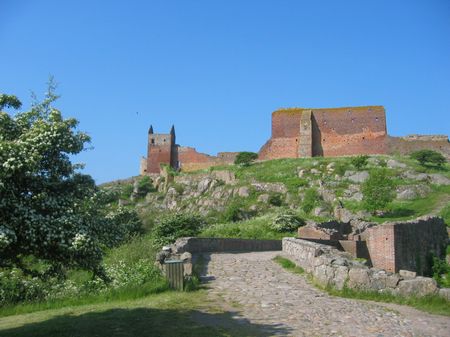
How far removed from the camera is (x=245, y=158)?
62.8m

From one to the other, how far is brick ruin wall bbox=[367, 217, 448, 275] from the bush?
9903 mm

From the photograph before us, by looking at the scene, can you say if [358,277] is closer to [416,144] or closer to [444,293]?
[444,293]

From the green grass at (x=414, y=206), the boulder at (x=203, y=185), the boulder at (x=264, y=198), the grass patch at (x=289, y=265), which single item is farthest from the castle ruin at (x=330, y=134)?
the grass patch at (x=289, y=265)

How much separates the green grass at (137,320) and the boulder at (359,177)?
126 feet

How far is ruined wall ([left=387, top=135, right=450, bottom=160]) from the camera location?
56062 millimetres

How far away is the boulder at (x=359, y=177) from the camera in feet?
151

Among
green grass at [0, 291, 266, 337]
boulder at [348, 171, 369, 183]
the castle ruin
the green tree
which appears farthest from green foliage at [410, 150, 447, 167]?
the green tree

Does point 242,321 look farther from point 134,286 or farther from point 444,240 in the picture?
point 444,240

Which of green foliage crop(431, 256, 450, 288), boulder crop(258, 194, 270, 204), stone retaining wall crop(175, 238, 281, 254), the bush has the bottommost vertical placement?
green foliage crop(431, 256, 450, 288)

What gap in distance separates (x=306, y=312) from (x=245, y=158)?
54.2m

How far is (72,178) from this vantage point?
7.73 meters

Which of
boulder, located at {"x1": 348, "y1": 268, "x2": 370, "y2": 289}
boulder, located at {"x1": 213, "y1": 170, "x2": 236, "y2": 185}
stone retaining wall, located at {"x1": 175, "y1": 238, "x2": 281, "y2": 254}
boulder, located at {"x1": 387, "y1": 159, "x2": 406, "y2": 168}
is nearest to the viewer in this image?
boulder, located at {"x1": 348, "y1": 268, "x2": 370, "y2": 289}

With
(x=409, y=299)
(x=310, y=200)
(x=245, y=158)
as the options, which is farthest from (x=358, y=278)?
(x=245, y=158)

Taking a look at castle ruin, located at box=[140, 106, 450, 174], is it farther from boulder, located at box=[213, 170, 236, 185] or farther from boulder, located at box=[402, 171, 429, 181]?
boulder, located at box=[402, 171, 429, 181]
